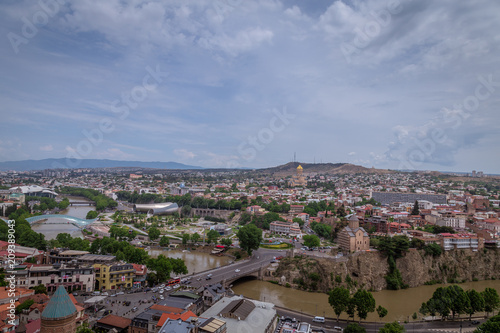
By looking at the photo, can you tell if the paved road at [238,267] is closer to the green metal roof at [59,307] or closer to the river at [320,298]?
the river at [320,298]

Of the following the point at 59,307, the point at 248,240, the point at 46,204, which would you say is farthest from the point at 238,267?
the point at 46,204

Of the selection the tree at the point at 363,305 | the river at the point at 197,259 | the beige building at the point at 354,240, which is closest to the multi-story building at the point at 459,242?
the beige building at the point at 354,240

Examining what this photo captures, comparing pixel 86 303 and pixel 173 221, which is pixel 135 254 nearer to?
pixel 86 303

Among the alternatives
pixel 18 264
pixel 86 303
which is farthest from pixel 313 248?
pixel 18 264

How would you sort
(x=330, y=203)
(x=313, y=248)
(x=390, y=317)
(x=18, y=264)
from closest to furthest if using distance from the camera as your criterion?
(x=390, y=317), (x=18, y=264), (x=313, y=248), (x=330, y=203)

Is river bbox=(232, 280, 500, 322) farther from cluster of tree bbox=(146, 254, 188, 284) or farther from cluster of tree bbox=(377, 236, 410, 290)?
cluster of tree bbox=(146, 254, 188, 284)

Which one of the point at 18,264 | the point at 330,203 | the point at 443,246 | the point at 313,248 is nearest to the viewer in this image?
the point at 18,264
